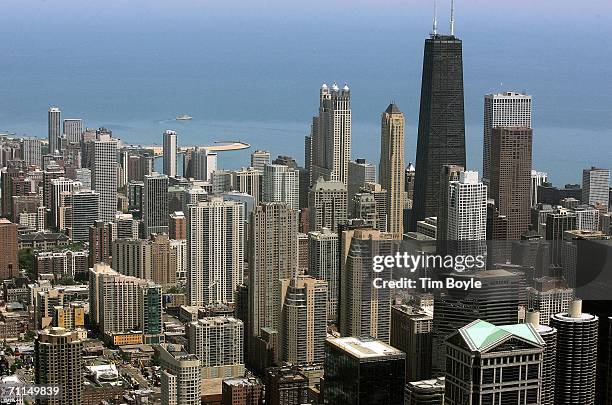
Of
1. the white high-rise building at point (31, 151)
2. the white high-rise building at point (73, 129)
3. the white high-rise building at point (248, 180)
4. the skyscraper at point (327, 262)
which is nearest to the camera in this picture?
the skyscraper at point (327, 262)

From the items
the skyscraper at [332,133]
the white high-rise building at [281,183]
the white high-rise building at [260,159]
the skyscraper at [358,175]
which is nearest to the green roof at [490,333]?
the skyscraper at [358,175]

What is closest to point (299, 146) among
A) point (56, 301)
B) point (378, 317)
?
point (56, 301)

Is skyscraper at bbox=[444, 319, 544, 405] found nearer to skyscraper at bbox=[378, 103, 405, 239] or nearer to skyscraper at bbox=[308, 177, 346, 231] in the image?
skyscraper at bbox=[308, 177, 346, 231]

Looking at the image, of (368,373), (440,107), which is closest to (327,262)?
(440,107)

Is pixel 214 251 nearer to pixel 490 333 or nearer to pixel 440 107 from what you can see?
pixel 440 107

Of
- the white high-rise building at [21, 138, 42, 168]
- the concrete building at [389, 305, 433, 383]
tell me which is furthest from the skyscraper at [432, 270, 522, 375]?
the white high-rise building at [21, 138, 42, 168]

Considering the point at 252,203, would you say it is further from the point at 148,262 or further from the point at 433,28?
the point at 433,28

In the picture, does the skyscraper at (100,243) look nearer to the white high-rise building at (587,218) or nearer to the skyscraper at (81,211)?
the skyscraper at (81,211)
